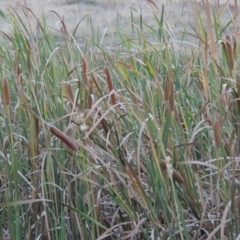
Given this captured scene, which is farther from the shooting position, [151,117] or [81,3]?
[81,3]

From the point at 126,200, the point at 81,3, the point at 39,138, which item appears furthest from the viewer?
the point at 81,3

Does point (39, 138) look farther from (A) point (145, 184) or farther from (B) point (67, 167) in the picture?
(A) point (145, 184)

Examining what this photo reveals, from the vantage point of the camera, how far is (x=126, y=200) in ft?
3.31

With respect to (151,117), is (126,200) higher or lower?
lower

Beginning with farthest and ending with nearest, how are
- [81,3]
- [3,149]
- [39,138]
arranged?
[81,3], [39,138], [3,149]

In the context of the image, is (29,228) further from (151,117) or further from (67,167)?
(151,117)

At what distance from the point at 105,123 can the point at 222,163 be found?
0.22m

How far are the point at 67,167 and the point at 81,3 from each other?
3158 mm

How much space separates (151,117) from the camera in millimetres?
1050

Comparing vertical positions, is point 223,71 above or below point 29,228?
above

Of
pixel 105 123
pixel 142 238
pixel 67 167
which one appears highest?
pixel 105 123

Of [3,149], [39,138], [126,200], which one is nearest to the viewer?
[126,200]

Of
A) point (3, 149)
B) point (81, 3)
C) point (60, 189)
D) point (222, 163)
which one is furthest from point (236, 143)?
point (81, 3)

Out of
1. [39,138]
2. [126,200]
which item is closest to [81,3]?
[39,138]
